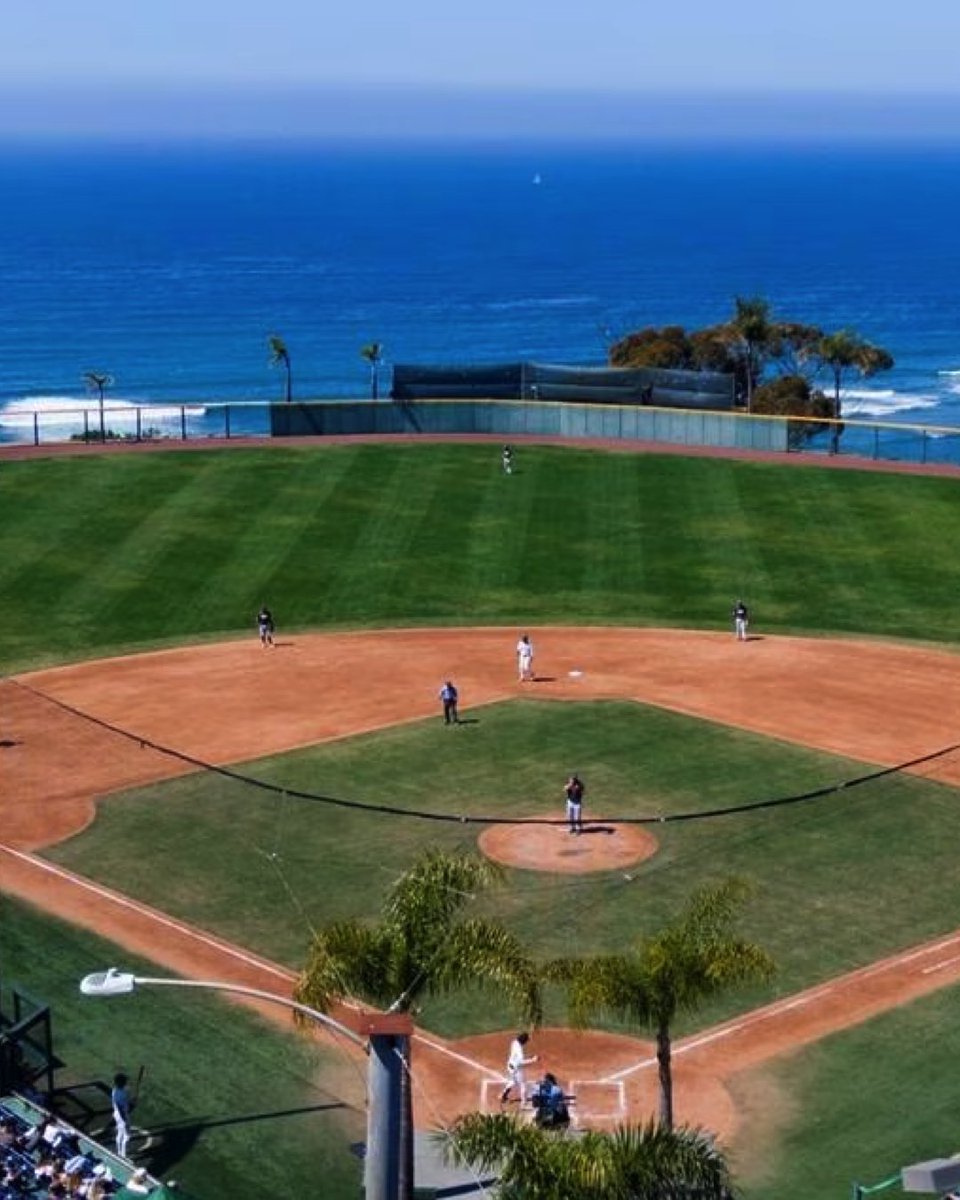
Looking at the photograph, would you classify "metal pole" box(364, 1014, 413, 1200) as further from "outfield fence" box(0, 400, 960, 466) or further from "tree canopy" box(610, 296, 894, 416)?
"tree canopy" box(610, 296, 894, 416)

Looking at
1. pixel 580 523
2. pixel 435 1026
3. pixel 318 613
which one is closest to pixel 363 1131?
pixel 435 1026

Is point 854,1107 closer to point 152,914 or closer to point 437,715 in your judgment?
point 152,914

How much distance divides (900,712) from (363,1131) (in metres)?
25.2

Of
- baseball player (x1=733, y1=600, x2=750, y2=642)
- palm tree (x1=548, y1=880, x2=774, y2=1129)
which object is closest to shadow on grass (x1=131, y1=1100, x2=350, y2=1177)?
palm tree (x1=548, y1=880, x2=774, y2=1129)

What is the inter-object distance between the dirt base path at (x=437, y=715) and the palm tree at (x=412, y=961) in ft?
18.1

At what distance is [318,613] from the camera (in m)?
62.4

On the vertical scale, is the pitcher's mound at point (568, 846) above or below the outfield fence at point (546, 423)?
below

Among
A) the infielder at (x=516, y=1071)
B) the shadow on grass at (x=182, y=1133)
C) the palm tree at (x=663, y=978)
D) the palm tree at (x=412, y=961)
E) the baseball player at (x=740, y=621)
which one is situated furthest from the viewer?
the baseball player at (x=740, y=621)

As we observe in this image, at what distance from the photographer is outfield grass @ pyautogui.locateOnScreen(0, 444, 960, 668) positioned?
62219 mm

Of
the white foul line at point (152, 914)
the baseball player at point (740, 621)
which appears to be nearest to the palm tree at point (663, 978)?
the white foul line at point (152, 914)

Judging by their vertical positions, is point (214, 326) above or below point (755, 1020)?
above

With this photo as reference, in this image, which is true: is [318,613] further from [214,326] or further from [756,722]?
[214,326]

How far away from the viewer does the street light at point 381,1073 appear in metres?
21.4

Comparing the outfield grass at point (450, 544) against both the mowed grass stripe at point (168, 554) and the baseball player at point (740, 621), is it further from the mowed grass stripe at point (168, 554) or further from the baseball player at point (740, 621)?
the baseball player at point (740, 621)
